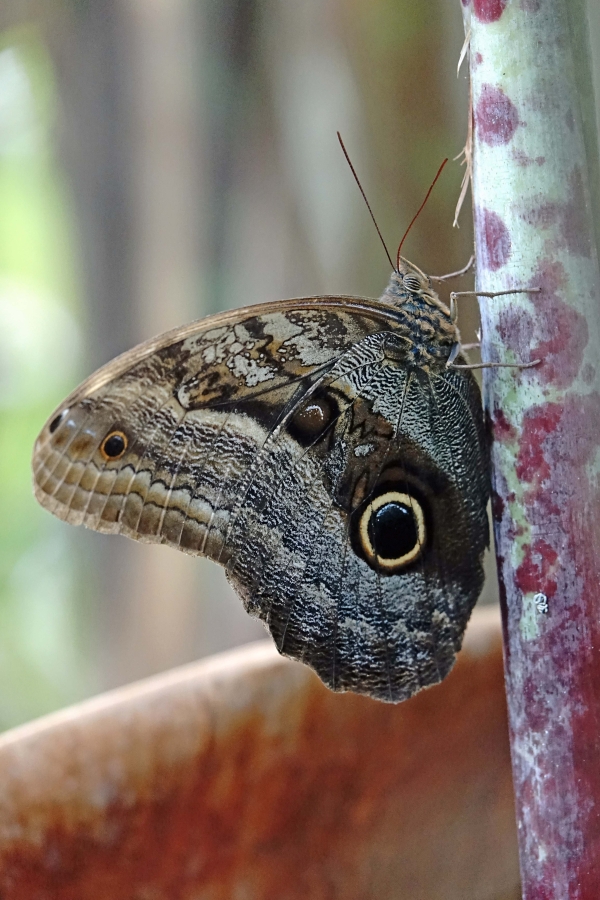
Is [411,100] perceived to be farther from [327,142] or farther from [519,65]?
[519,65]

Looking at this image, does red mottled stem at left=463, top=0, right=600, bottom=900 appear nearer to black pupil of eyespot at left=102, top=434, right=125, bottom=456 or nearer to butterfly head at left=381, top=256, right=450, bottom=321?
butterfly head at left=381, top=256, right=450, bottom=321

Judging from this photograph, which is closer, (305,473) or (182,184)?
(305,473)

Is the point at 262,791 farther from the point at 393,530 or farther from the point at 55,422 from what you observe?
the point at 55,422

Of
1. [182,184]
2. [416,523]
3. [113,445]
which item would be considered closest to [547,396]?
[416,523]

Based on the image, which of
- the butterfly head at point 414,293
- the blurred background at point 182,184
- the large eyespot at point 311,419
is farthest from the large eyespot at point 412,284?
the blurred background at point 182,184

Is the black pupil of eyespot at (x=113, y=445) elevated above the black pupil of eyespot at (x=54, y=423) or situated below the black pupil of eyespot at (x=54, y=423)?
below

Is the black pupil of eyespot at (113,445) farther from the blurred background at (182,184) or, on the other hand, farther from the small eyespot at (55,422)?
the blurred background at (182,184)
